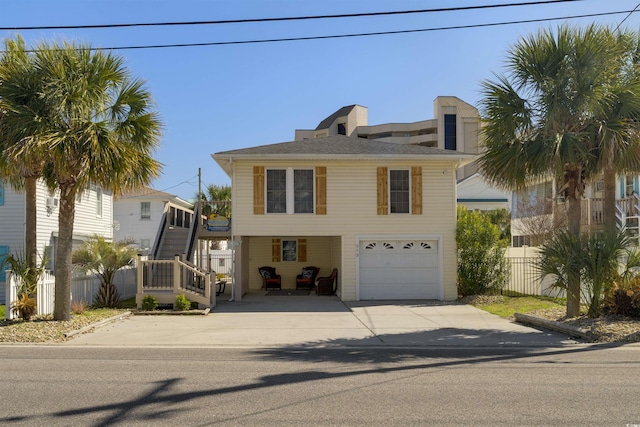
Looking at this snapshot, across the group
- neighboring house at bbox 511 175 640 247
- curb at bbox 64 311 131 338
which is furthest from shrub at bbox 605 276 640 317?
curb at bbox 64 311 131 338

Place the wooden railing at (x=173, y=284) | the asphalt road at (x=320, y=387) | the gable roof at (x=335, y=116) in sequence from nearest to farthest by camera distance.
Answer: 1. the asphalt road at (x=320, y=387)
2. the wooden railing at (x=173, y=284)
3. the gable roof at (x=335, y=116)

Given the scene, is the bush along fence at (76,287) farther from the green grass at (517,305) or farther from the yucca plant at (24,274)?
the green grass at (517,305)

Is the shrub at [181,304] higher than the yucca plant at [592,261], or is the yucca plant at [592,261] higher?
the yucca plant at [592,261]

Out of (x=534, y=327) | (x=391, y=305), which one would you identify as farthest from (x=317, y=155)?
(x=534, y=327)

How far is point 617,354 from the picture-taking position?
376 inches

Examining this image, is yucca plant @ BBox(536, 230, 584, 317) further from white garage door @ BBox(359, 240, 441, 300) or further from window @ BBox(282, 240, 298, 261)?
window @ BBox(282, 240, 298, 261)

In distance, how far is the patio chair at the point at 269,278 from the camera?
2358 cm

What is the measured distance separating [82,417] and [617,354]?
8.53 meters

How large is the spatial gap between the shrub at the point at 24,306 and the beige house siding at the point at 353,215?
7.44m

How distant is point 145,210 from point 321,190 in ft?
70.7

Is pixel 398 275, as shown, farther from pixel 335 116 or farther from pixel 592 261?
pixel 335 116

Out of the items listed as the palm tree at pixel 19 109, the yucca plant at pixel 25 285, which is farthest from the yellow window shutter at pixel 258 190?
the palm tree at pixel 19 109

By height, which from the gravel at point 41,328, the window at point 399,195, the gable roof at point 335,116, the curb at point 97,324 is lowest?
the curb at point 97,324

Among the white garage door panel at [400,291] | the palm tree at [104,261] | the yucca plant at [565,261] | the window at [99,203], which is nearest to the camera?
the yucca plant at [565,261]
